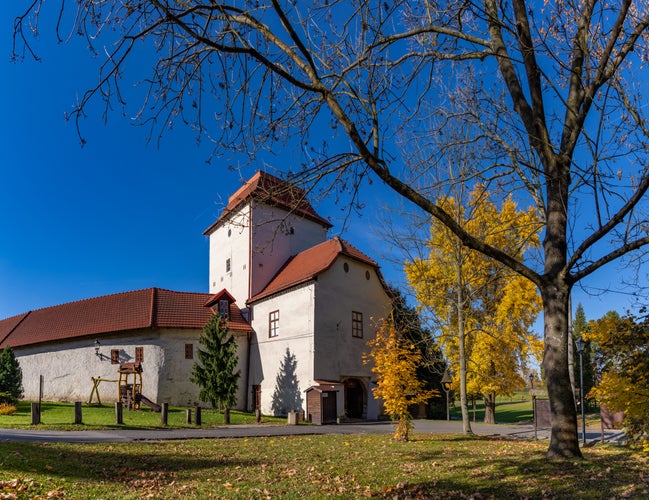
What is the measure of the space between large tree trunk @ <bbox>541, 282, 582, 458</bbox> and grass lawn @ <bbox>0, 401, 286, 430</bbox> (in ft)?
51.3

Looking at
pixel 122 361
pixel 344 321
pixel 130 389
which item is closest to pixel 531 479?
pixel 344 321

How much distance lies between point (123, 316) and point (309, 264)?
40.7 feet

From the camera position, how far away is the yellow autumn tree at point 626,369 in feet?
28.9

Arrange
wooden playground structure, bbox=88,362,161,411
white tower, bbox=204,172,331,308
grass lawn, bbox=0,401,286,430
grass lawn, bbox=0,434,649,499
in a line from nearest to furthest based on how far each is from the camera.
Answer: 1. grass lawn, bbox=0,434,649,499
2. grass lawn, bbox=0,401,286,430
3. wooden playground structure, bbox=88,362,161,411
4. white tower, bbox=204,172,331,308

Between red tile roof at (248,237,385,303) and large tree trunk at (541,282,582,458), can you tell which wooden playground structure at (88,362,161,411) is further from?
large tree trunk at (541,282,582,458)

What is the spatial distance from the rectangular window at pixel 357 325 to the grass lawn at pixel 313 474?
18.9 m

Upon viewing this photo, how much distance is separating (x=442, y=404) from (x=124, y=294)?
2497 centimetres

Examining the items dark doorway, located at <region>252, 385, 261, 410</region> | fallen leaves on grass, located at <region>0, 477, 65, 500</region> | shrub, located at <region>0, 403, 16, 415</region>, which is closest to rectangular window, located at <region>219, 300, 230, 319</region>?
dark doorway, located at <region>252, 385, 261, 410</region>

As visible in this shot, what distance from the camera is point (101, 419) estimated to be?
21.4 metres

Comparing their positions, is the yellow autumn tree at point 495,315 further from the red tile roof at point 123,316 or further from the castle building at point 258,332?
the red tile roof at point 123,316

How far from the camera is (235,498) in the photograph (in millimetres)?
6230

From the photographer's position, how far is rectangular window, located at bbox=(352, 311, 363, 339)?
99.4 feet

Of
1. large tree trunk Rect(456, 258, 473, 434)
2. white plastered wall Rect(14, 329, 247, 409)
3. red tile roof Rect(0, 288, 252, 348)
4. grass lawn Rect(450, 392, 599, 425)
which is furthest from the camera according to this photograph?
grass lawn Rect(450, 392, 599, 425)

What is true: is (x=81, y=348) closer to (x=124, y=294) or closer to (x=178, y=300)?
(x=124, y=294)
